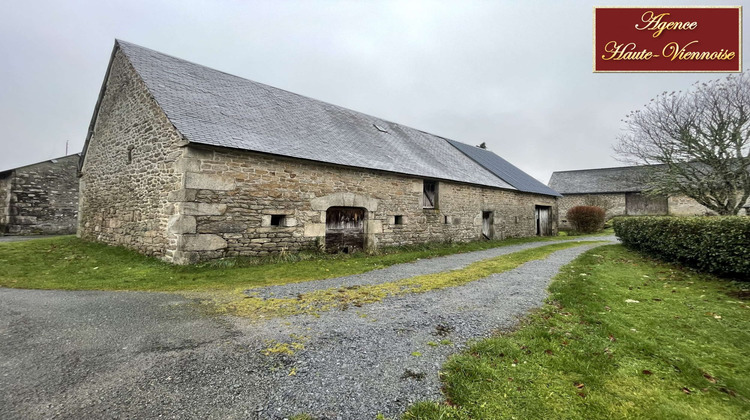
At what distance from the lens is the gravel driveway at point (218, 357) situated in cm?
218

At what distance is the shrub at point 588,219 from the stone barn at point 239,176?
42.6ft

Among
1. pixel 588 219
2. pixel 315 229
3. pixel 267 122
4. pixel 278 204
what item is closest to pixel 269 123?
pixel 267 122

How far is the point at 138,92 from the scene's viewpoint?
9.41 metres

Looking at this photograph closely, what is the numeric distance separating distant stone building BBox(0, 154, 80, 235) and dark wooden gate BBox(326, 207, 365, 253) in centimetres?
1771

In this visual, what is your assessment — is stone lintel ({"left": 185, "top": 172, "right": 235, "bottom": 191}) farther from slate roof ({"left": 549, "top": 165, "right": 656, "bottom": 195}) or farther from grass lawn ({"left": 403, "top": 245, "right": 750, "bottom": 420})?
slate roof ({"left": 549, "top": 165, "right": 656, "bottom": 195})

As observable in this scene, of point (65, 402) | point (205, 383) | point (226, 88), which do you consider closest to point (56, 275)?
point (65, 402)

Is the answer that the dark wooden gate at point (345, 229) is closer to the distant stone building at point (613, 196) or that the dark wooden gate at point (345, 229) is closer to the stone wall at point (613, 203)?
the distant stone building at point (613, 196)

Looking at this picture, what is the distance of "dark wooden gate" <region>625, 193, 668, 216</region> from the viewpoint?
2817 cm

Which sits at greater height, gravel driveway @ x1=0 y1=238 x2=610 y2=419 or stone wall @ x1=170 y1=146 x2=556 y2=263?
stone wall @ x1=170 y1=146 x2=556 y2=263

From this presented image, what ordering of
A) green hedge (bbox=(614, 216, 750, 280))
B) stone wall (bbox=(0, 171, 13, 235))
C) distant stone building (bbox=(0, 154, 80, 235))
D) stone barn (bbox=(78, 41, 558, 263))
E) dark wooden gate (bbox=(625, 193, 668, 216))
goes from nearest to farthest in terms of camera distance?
1. green hedge (bbox=(614, 216, 750, 280))
2. stone barn (bbox=(78, 41, 558, 263))
3. stone wall (bbox=(0, 171, 13, 235))
4. distant stone building (bbox=(0, 154, 80, 235))
5. dark wooden gate (bbox=(625, 193, 668, 216))

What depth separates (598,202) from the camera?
31.6 metres

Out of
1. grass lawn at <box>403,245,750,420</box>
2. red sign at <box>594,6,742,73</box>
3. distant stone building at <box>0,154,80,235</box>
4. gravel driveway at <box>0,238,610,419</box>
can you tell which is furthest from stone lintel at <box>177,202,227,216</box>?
distant stone building at <box>0,154,80,235</box>

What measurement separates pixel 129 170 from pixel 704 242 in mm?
15553

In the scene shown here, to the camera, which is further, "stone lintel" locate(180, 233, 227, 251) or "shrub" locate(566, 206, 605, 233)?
"shrub" locate(566, 206, 605, 233)
